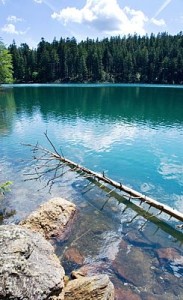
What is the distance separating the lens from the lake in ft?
41.2

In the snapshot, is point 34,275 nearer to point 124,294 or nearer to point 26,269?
point 26,269

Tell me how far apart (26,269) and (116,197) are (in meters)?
11.3

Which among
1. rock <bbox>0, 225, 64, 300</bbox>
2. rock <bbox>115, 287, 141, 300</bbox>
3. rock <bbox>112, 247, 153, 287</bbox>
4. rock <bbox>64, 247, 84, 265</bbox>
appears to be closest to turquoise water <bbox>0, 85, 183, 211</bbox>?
rock <bbox>112, 247, 153, 287</bbox>

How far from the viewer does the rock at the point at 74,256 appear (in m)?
12.9

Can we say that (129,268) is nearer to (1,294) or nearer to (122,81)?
(1,294)

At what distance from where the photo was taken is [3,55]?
10019 centimetres

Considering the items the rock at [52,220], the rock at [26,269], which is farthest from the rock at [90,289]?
the rock at [52,220]

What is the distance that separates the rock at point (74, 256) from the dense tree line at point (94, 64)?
496ft

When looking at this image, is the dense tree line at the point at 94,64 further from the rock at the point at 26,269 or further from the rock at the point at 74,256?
the rock at the point at 26,269

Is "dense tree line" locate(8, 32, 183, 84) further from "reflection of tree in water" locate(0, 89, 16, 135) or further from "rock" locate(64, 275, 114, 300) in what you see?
"rock" locate(64, 275, 114, 300)

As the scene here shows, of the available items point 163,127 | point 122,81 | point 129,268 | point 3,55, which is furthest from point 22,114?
point 122,81

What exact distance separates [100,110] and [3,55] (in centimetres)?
5780

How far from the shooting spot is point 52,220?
50.0 ft

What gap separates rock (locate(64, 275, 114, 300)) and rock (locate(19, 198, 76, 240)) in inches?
183
